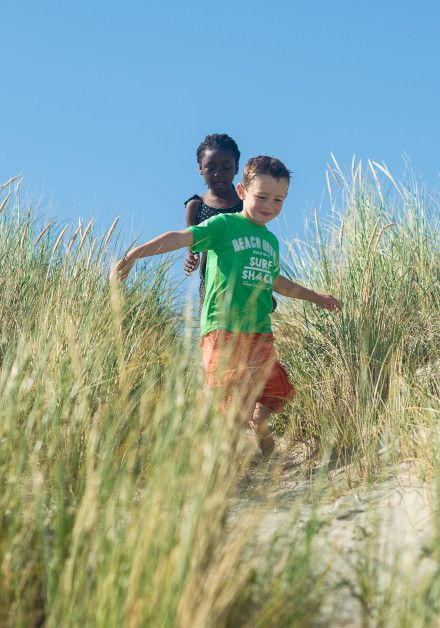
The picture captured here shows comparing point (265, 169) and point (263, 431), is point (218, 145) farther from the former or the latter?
point (263, 431)

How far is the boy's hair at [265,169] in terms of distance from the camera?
3.98m

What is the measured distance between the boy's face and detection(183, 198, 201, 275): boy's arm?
4.24ft

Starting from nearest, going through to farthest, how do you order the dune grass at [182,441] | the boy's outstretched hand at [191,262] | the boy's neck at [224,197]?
1. the dune grass at [182,441]
2. the boy's neck at [224,197]
3. the boy's outstretched hand at [191,262]

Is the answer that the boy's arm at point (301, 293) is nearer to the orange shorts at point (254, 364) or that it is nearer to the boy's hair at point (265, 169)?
the orange shorts at point (254, 364)

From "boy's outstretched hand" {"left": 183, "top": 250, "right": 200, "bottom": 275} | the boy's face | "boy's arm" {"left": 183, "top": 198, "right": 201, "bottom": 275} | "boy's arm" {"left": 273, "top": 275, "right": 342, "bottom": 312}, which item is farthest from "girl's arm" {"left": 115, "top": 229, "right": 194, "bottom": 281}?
"boy's outstretched hand" {"left": 183, "top": 250, "right": 200, "bottom": 275}

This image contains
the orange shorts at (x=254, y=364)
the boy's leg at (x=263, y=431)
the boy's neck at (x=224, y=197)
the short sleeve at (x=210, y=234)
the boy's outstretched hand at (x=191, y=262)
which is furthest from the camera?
the boy's outstretched hand at (x=191, y=262)

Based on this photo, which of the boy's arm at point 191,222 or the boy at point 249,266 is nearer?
the boy at point 249,266

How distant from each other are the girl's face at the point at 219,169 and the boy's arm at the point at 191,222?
16 cm

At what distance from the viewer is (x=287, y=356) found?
484cm

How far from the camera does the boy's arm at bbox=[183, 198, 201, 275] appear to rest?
537cm

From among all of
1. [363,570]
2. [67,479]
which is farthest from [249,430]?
[363,570]

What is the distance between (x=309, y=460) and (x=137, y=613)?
2634mm

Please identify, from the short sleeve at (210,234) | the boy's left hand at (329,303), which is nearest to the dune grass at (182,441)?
the boy's left hand at (329,303)

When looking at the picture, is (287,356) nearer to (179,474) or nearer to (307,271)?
(307,271)
